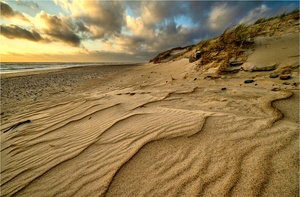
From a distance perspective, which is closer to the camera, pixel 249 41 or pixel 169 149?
pixel 169 149

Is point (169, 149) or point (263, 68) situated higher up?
point (263, 68)

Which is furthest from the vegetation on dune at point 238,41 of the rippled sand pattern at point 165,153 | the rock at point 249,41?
the rippled sand pattern at point 165,153

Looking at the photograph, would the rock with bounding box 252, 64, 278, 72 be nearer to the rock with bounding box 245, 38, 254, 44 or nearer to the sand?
the sand

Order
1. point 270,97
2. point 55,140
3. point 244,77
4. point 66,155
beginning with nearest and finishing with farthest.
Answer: point 66,155, point 55,140, point 270,97, point 244,77

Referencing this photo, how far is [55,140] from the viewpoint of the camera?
214 cm

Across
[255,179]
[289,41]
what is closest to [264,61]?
[289,41]

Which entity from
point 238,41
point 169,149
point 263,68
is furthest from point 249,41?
point 169,149

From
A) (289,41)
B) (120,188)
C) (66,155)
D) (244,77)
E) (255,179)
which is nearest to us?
(255,179)

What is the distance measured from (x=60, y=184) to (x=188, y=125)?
1.41m

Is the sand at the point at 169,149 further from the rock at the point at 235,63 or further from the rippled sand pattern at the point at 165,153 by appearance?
the rock at the point at 235,63

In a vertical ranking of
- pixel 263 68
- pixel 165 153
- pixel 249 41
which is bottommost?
pixel 165 153

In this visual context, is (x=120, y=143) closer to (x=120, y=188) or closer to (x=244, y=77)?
(x=120, y=188)

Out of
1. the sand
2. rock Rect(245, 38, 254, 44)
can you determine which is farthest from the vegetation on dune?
the sand

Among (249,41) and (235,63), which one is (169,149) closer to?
(235,63)
